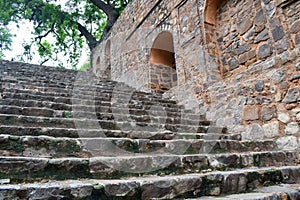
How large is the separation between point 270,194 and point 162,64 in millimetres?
4814

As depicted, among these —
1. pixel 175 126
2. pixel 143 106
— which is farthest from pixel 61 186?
pixel 143 106

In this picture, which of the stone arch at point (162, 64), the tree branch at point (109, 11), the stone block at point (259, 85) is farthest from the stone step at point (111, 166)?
the tree branch at point (109, 11)

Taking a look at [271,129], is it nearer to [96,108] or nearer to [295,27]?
[295,27]

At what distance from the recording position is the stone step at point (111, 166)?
1148mm

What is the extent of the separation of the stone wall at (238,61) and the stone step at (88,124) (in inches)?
22.5

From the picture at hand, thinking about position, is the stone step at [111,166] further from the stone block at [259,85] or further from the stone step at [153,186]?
the stone block at [259,85]

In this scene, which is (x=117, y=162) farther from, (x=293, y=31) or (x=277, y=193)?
(x=293, y=31)

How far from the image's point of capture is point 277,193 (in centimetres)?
126

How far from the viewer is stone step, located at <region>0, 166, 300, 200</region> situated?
3.08 feet

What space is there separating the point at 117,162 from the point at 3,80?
3.12 m

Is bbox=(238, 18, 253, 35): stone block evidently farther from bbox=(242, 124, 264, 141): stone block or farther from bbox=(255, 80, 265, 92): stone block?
bbox=(242, 124, 264, 141): stone block

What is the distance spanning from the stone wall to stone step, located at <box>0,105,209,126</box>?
544mm

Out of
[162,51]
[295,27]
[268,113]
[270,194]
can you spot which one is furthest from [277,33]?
[162,51]

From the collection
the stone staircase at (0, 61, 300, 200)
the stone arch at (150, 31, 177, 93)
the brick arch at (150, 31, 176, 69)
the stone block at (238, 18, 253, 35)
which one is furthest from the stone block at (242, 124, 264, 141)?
the brick arch at (150, 31, 176, 69)
